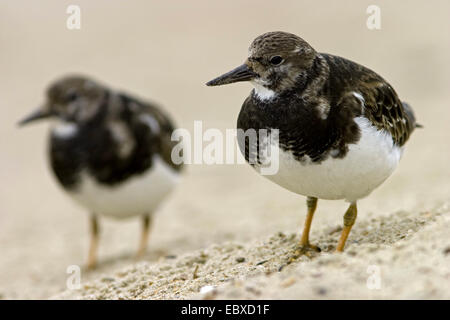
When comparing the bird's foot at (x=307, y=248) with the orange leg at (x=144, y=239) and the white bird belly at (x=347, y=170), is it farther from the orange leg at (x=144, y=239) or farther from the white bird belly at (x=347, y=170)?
the orange leg at (x=144, y=239)

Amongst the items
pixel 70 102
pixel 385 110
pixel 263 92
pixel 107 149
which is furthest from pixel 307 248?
pixel 70 102

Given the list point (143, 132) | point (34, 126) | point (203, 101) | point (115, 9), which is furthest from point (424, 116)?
point (115, 9)

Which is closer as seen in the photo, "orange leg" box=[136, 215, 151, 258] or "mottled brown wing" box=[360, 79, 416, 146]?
"mottled brown wing" box=[360, 79, 416, 146]

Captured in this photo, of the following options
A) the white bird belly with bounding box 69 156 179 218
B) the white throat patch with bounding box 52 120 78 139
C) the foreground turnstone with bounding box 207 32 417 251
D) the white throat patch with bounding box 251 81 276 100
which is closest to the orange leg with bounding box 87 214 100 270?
the white bird belly with bounding box 69 156 179 218

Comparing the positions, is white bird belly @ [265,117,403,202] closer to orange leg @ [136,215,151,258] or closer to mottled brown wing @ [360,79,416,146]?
mottled brown wing @ [360,79,416,146]

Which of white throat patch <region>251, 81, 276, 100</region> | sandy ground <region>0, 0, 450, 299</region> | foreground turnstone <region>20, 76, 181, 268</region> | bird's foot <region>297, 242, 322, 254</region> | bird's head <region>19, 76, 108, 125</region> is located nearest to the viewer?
sandy ground <region>0, 0, 450, 299</region>

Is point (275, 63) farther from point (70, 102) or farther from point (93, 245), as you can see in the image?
point (93, 245)
